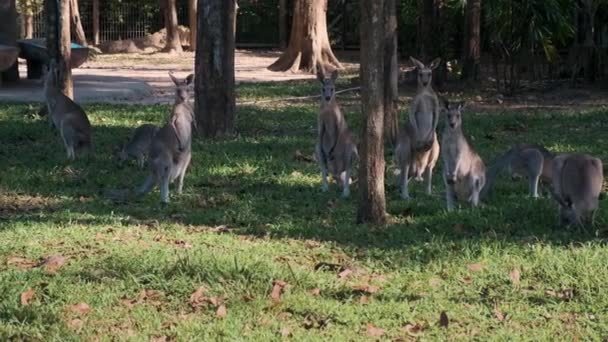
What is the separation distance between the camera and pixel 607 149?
38.5ft

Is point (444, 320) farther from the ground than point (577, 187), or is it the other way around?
point (577, 187)

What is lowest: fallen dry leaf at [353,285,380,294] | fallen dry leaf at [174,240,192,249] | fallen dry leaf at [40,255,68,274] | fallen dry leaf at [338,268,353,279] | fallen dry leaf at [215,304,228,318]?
fallen dry leaf at [215,304,228,318]

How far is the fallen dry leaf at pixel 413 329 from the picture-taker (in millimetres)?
5395

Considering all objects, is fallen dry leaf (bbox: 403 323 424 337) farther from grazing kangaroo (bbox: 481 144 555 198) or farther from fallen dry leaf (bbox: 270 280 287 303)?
grazing kangaroo (bbox: 481 144 555 198)

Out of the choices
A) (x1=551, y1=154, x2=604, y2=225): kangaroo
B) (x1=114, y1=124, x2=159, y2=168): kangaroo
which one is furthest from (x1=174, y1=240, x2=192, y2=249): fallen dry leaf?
(x1=114, y1=124, x2=159, y2=168): kangaroo

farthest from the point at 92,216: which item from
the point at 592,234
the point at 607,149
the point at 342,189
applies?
the point at 607,149

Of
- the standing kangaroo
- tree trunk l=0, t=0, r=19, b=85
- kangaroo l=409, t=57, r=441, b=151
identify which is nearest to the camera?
the standing kangaroo

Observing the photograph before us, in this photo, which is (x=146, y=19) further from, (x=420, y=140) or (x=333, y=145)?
(x=420, y=140)

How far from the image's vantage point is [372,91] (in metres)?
7.46

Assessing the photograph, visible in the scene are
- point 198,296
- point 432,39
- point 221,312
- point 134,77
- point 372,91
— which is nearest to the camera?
point 221,312

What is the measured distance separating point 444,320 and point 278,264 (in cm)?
141

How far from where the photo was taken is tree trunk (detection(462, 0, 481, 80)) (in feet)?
61.9

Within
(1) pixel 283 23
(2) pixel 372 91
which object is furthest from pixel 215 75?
(1) pixel 283 23

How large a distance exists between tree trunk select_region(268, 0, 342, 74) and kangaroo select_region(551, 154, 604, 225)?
1822 centimetres
